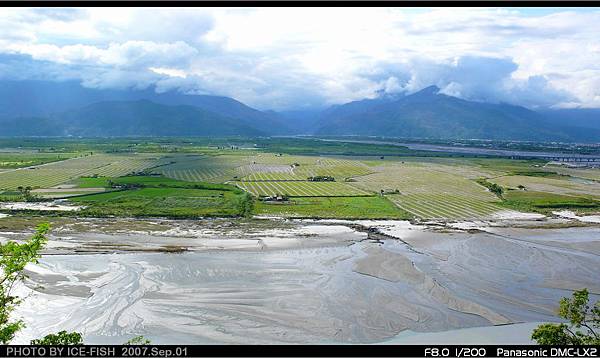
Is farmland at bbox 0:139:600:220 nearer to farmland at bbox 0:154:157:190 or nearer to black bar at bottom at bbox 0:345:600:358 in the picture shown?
farmland at bbox 0:154:157:190

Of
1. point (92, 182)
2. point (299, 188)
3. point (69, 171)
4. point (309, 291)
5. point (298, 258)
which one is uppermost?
point (69, 171)

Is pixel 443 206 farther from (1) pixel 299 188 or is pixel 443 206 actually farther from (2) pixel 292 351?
(2) pixel 292 351

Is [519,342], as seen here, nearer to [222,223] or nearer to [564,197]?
[222,223]

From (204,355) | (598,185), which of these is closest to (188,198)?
(204,355)

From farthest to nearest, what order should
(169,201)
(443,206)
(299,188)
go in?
(299,188) < (443,206) < (169,201)

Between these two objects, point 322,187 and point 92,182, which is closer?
point 322,187

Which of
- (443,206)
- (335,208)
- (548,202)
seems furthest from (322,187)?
(548,202)

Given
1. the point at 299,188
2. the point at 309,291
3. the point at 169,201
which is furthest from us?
the point at 299,188

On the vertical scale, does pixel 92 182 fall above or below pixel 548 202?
above
